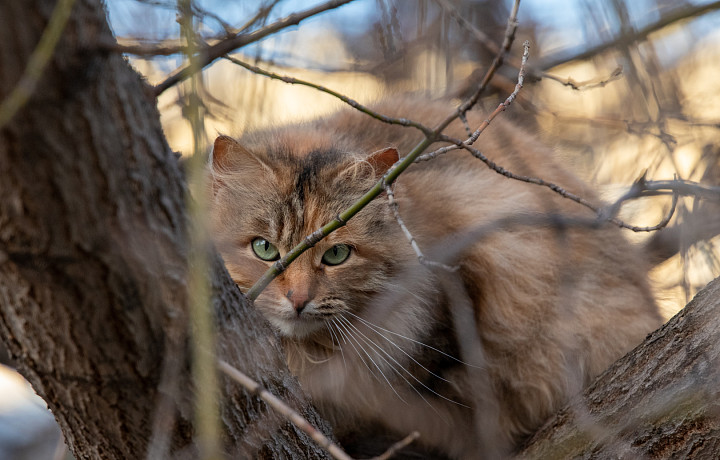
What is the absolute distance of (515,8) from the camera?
1.22m

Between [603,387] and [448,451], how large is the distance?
0.73 meters

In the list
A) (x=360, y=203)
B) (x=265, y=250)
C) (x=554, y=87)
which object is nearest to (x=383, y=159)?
(x=265, y=250)

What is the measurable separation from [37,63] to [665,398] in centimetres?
149

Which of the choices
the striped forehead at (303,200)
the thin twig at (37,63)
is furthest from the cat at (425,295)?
the thin twig at (37,63)

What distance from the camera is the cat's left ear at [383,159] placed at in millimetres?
2029

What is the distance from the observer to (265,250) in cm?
208

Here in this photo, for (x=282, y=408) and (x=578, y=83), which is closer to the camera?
(x=282, y=408)

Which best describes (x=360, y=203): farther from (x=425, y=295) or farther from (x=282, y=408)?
(x=425, y=295)

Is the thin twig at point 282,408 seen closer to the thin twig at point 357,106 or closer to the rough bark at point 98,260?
the rough bark at point 98,260

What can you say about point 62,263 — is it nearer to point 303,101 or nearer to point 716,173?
point 716,173

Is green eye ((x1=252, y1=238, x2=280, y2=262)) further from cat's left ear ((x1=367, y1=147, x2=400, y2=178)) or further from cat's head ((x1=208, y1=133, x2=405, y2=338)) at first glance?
cat's left ear ((x1=367, y1=147, x2=400, y2=178))

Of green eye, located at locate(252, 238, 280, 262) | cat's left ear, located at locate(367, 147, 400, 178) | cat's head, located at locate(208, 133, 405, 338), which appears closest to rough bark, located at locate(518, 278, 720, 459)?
cat's head, located at locate(208, 133, 405, 338)

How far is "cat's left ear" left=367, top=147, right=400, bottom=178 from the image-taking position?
203cm

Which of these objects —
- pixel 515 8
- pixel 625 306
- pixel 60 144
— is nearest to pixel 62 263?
pixel 60 144
